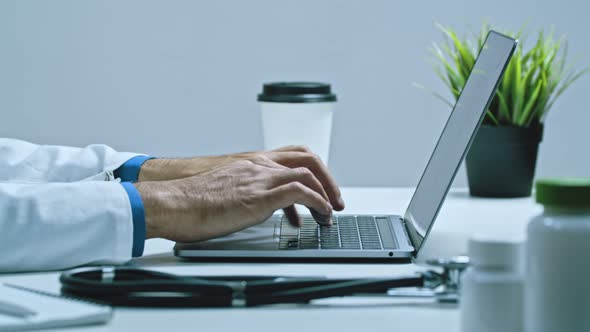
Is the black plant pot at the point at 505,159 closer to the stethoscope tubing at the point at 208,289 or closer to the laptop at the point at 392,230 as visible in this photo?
the laptop at the point at 392,230

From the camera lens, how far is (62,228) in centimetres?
99

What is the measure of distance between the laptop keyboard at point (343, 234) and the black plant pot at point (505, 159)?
1.27ft

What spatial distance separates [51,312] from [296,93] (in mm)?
1049

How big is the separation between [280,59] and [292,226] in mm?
1772

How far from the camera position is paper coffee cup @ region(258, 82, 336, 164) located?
68.3 inches

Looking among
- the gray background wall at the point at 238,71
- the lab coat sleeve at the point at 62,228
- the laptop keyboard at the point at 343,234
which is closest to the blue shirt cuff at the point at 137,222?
the lab coat sleeve at the point at 62,228

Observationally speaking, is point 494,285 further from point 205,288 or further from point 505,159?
point 505,159

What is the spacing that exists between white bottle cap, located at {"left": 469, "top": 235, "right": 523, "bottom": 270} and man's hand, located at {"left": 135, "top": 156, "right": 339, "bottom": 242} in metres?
0.48

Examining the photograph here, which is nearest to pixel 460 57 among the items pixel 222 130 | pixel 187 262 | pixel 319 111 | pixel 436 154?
pixel 319 111

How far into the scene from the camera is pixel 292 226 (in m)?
1.23

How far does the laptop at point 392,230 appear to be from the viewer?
1021 millimetres

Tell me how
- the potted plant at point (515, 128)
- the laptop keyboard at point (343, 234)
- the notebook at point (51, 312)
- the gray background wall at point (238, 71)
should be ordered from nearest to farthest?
the notebook at point (51, 312), the laptop keyboard at point (343, 234), the potted plant at point (515, 128), the gray background wall at point (238, 71)

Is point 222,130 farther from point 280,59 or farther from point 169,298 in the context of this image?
point 169,298

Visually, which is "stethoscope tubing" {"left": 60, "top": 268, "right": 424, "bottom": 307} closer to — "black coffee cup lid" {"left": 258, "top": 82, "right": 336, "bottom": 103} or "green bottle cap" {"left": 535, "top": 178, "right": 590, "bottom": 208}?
"green bottle cap" {"left": 535, "top": 178, "right": 590, "bottom": 208}
